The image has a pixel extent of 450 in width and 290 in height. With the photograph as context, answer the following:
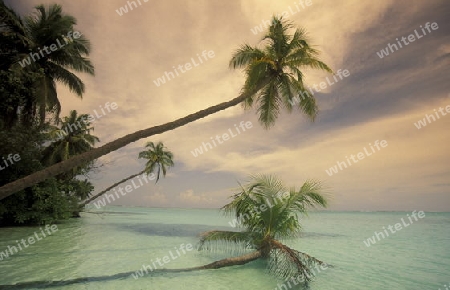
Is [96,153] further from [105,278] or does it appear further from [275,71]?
[275,71]

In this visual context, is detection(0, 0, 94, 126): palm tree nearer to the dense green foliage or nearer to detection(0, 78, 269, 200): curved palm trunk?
the dense green foliage

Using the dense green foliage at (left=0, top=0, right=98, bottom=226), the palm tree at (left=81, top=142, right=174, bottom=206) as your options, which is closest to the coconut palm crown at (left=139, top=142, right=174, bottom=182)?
the palm tree at (left=81, top=142, right=174, bottom=206)

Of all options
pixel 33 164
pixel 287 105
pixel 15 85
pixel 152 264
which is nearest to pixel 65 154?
pixel 33 164

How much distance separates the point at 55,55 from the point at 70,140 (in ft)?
41.7

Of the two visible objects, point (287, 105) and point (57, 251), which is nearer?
point (57, 251)

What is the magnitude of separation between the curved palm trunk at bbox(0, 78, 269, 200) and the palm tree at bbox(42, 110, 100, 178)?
2070 cm

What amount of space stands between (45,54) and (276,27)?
1440cm

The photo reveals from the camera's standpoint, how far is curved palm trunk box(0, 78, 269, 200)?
→ 19.1ft

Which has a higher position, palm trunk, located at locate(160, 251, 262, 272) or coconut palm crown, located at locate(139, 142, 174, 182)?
coconut palm crown, located at locate(139, 142, 174, 182)

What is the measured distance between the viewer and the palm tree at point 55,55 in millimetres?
15032

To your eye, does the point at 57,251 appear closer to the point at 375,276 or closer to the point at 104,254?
the point at 104,254

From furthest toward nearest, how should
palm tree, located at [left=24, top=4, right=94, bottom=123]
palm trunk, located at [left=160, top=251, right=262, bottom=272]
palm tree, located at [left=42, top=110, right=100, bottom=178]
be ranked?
1. palm tree, located at [left=42, top=110, right=100, bottom=178]
2. palm tree, located at [left=24, top=4, right=94, bottom=123]
3. palm trunk, located at [left=160, top=251, right=262, bottom=272]

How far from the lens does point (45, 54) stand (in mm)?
15555

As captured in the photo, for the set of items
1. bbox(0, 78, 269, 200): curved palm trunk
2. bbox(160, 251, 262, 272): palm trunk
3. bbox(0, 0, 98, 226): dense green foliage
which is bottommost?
bbox(160, 251, 262, 272): palm trunk
